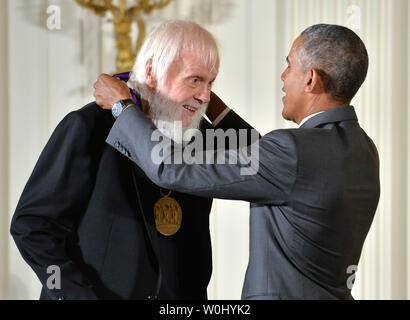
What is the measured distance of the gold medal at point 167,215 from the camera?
104 inches

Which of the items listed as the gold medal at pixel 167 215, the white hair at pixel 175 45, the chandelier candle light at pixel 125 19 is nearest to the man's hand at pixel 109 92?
the white hair at pixel 175 45

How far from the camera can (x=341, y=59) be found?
220cm

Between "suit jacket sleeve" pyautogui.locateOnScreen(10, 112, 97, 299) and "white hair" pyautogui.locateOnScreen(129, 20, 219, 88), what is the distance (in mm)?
450

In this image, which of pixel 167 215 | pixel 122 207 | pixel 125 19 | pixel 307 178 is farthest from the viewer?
pixel 125 19

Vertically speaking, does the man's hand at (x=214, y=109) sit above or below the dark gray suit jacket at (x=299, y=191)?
above

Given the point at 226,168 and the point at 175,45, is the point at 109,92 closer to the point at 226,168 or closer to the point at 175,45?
the point at 175,45

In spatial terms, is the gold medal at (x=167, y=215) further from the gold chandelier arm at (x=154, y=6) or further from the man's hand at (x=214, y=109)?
the gold chandelier arm at (x=154, y=6)

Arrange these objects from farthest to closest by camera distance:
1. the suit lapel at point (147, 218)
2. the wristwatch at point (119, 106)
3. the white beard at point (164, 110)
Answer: the white beard at point (164, 110)
the suit lapel at point (147, 218)
the wristwatch at point (119, 106)

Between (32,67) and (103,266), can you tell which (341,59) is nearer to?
(103,266)

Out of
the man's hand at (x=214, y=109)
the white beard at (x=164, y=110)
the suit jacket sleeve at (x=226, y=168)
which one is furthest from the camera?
the man's hand at (x=214, y=109)

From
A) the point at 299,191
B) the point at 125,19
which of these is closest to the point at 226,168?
the point at 299,191

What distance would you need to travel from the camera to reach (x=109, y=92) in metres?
2.49

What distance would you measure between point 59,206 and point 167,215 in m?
0.48

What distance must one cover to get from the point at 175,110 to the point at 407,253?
2686mm
